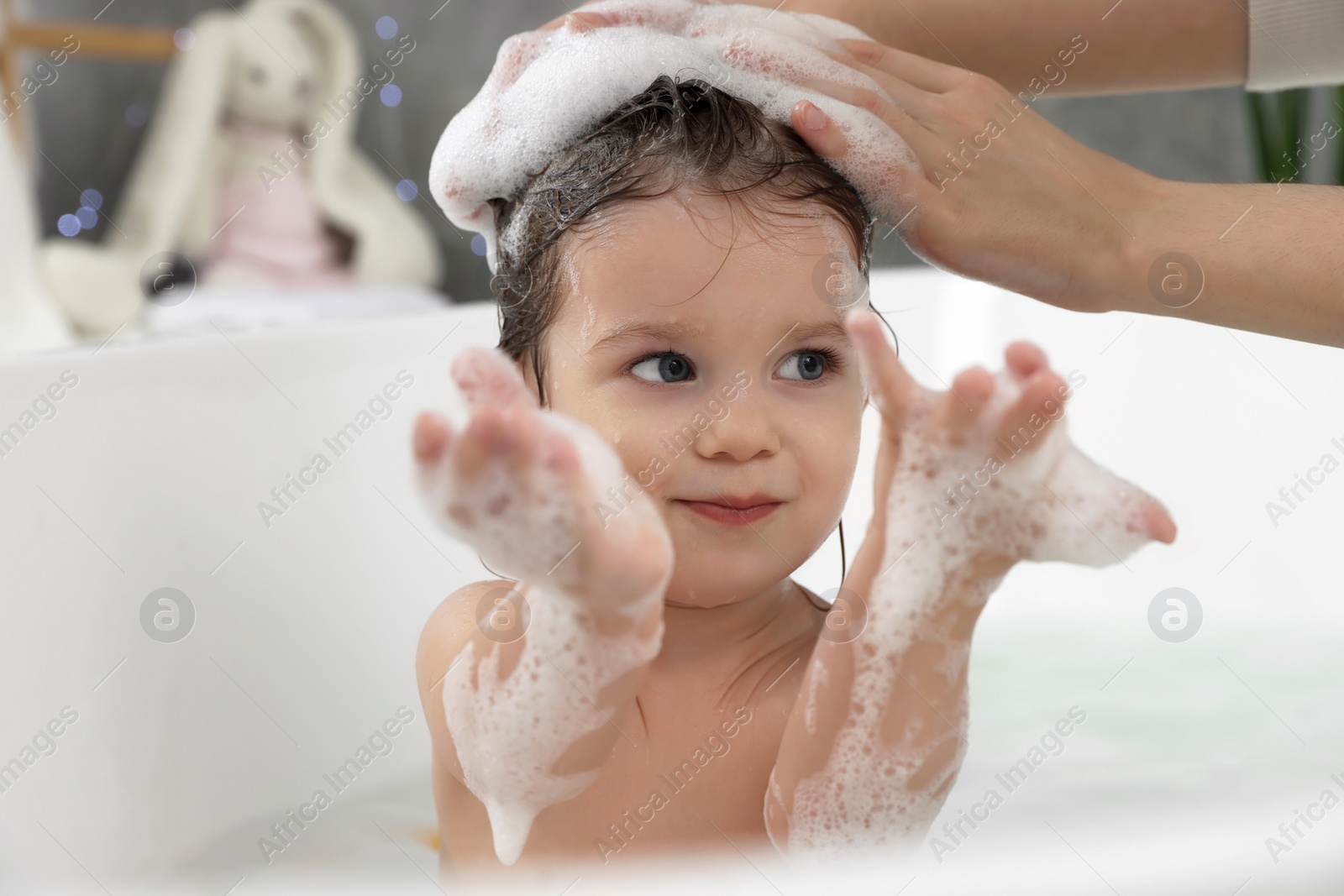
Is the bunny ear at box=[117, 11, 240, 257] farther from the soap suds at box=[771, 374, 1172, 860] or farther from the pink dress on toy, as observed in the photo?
the soap suds at box=[771, 374, 1172, 860]

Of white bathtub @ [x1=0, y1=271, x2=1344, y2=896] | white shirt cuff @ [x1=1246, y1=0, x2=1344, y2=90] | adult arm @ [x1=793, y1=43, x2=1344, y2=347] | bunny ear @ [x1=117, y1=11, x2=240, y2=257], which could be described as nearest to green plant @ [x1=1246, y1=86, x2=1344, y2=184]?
white bathtub @ [x1=0, y1=271, x2=1344, y2=896]

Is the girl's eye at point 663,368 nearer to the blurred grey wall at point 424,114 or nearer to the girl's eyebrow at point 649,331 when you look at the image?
the girl's eyebrow at point 649,331

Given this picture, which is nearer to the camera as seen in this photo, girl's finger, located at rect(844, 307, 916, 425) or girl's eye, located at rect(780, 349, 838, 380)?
girl's finger, located at rect(844, 307, 916, 425)

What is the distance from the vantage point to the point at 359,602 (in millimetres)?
1556

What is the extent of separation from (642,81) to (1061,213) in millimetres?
367

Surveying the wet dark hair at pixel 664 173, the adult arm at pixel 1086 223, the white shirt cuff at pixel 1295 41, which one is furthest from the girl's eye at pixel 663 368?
the white shirt cuff at pixel 1295 41

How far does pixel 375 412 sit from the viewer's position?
1.64 metres

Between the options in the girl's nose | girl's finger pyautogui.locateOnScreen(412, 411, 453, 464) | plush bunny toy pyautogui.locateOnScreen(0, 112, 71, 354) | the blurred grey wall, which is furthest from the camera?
the blurred grey wall

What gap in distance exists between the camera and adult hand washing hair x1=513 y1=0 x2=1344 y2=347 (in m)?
0.95

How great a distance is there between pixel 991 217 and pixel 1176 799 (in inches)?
31.8

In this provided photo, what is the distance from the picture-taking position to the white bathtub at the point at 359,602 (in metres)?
1.21

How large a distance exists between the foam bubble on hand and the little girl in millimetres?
24

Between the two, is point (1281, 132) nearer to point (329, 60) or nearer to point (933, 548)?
point (329, 60)

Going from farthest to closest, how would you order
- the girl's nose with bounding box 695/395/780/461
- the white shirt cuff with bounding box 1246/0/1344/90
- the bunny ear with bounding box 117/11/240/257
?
the bunny ear with bounding box 117/11/240/257 < the white shirt cuff with bounding box 1246/0/1344/90 < the girl's nose with bounding box 695/395/780/461
